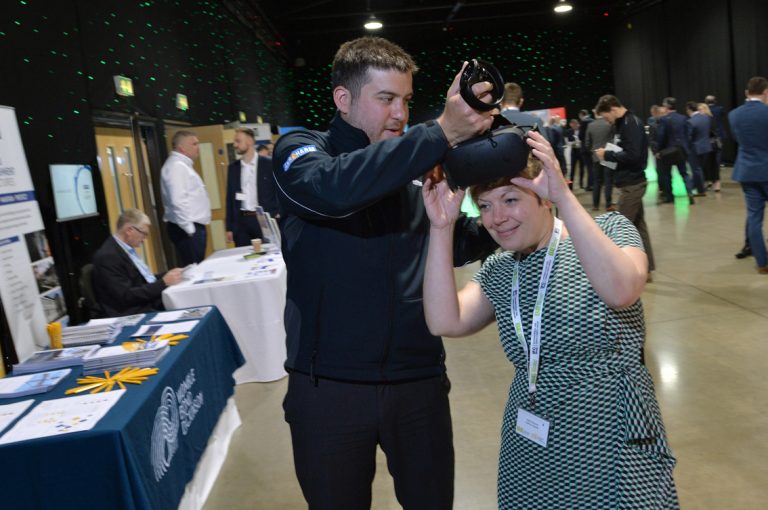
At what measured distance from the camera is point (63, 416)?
200 cm

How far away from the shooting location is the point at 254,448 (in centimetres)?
322

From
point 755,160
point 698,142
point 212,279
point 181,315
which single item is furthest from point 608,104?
point 698,142

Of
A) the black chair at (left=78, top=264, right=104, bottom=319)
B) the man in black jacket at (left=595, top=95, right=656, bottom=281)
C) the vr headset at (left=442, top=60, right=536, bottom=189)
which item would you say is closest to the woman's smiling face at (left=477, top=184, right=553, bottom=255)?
the vr headset at (left=442, top=60, right=536, bottom=189)

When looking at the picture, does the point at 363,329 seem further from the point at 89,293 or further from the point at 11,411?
the point at 89,293

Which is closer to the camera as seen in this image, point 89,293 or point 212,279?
point 89,293

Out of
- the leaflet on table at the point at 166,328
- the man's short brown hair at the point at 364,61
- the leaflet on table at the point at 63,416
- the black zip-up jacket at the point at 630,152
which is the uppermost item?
the man's short brown hair at the point at 364,61

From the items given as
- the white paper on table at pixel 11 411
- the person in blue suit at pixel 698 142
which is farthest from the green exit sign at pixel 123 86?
the person in blue suit at pixel 698 142

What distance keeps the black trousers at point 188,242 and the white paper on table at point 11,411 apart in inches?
151

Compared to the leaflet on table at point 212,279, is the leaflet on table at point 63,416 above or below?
below

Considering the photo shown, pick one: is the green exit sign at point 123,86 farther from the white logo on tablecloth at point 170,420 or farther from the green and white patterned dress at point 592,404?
the green and white patterned dress at point 592,404

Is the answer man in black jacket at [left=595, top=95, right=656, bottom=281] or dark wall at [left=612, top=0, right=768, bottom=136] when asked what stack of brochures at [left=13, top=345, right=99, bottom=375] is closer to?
man in black jacket at [left=595, top=95, right=656, bottom=281]

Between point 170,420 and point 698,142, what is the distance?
10040 mm

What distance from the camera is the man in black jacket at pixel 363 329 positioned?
4.35 feet

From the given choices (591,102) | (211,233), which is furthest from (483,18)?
(211,233)
